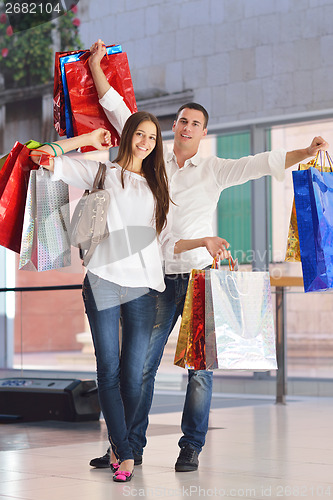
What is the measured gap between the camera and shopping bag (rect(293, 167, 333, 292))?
2.82 metres

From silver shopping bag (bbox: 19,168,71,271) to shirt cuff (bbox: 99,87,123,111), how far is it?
1.49 ft

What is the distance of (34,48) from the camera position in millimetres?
7910

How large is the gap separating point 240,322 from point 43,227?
2.63 ft

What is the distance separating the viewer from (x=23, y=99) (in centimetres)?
789

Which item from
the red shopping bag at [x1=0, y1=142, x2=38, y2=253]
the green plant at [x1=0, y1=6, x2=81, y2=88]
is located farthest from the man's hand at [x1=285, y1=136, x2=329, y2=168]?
the green plant at [x1=0, y1=6, x2=81, y2=88]

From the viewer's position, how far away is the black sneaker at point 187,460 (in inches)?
117

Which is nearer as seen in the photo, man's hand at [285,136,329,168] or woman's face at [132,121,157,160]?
man's hand at [285,136,329,168]

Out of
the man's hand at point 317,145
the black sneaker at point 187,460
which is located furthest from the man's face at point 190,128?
the black sneaker at point 187,460

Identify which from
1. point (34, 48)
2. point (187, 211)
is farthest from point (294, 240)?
point (34, 48)

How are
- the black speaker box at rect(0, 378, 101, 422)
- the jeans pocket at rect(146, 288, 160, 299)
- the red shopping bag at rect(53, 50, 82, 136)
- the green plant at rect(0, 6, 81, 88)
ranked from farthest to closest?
the green plant at rect(0, 6, 81, 88) < the black speaker box at rect(0, 378, 101, 422) < the red shopping bag at rect(53, 50, 82, 136) < the jeans pocket at rect(146, 288, 160, 299)

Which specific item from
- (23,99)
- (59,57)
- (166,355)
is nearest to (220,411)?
(166,355)

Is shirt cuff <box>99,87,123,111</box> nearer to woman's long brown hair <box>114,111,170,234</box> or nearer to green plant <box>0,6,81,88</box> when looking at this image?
woman's long brown hair <box>114,111,170,234</box>

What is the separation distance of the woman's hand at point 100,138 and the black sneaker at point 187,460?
1196 millimetres

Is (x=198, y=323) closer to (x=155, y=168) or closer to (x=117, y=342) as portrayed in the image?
(x=117, y=342)
